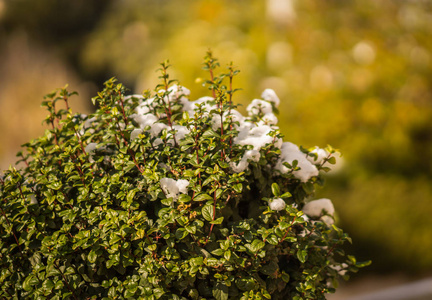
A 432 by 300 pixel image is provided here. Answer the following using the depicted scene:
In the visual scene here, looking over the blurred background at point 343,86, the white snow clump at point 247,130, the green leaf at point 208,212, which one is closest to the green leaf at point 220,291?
the green leaf at point 208,212

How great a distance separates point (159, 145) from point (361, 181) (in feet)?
9.08

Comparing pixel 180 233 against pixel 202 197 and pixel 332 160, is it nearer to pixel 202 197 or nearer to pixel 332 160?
pixel 202 197

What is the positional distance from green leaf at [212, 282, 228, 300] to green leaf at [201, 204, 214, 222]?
0.73ft

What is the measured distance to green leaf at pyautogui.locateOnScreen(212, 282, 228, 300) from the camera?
1286 mm

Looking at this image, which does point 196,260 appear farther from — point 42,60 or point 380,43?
point 42,60

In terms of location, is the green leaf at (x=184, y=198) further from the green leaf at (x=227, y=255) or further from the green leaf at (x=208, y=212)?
the green leaf at (x=227, y=255)

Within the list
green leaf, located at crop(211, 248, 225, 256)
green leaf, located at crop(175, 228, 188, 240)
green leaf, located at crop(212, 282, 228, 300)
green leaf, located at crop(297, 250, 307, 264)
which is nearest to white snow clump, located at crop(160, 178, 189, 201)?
green leaf, located at crop(175, 228, 188, 240)

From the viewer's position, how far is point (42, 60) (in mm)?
6223

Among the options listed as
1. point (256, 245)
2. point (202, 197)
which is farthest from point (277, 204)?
point (202, 197)

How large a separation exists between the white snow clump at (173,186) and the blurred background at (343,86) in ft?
8.65

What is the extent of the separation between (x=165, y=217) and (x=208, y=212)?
14 centimetres

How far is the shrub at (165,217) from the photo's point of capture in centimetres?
128

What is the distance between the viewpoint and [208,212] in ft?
4.22

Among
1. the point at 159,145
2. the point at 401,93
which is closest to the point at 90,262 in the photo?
the point at 159,145
